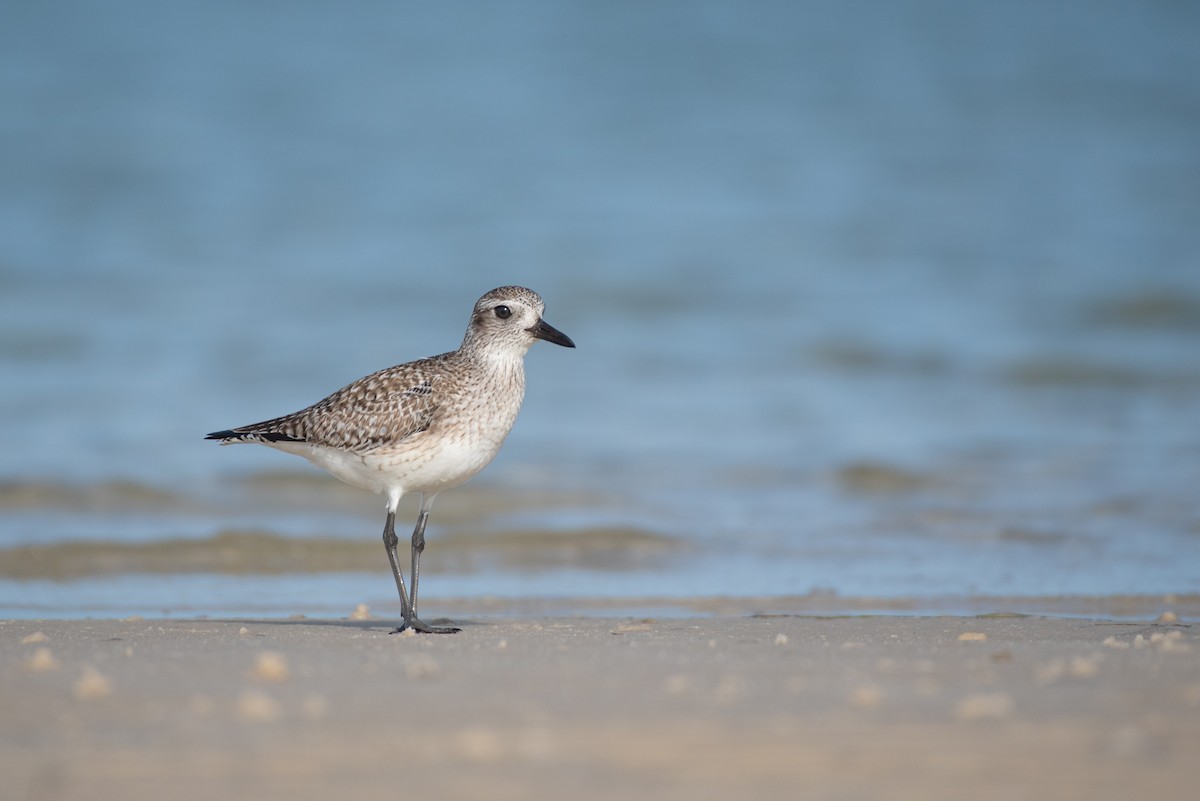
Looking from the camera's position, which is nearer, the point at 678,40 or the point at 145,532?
the point at 145,532

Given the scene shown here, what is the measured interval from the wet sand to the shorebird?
1.13 metres

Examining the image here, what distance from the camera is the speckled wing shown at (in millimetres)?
7590

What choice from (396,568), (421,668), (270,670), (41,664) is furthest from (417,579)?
(41,664)

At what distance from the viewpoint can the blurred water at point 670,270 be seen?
11.3 meters

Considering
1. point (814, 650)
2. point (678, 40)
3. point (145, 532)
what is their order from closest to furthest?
point (814, 650)
point (145, 532)
point (678, 40)

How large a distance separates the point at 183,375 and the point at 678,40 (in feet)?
61.4

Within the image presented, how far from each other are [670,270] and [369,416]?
14.8m

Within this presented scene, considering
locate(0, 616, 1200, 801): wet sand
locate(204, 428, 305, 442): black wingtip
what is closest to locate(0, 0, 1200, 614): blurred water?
locate(204, 428, 305, 442): black wingtip

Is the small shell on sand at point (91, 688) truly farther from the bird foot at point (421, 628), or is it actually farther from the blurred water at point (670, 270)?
the blurred water at point (670, 270)

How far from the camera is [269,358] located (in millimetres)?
17328

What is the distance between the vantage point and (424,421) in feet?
24.8

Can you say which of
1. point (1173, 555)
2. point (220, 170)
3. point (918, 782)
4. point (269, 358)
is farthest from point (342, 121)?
point (918, 782)

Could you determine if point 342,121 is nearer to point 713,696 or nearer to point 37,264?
point 37,264

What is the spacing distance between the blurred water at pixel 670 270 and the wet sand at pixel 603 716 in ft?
8.86
